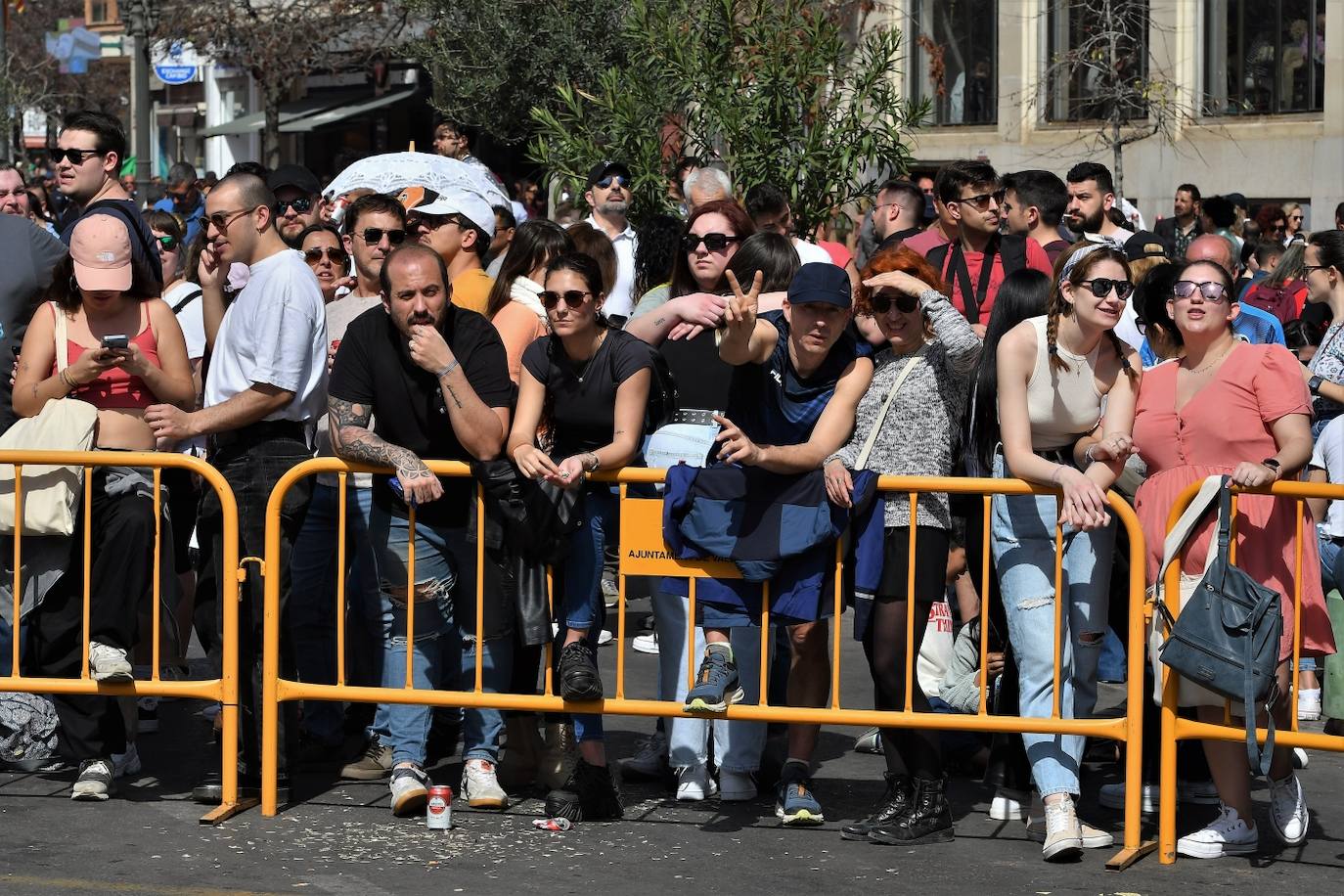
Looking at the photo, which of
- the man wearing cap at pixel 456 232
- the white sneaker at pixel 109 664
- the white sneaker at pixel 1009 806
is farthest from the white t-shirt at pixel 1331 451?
the white sneaker at pixel 109 664

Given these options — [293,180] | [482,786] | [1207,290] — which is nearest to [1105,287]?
[1207,290]

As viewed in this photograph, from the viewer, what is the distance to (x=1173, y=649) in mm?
5984

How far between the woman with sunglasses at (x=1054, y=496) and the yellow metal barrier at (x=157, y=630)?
102 inches

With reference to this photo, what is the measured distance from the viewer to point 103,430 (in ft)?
23.0

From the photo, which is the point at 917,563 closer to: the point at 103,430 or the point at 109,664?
the point at 109,664

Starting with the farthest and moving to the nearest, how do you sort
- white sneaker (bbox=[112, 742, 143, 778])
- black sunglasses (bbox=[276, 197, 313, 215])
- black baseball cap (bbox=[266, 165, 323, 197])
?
1. black baseball cap (bbox=[266, 165, 323, 197])
2. black sunglasses (bbox=[276, 197, 313, 215])
3. white sneaker (bbox=[112, 742, 143, 778])

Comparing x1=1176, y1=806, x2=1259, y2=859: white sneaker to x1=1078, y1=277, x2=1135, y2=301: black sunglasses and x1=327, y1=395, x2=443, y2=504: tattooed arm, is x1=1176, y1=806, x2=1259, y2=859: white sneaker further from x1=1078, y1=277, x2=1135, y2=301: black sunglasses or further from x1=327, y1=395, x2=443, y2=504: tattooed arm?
x1=327, y1=395, x2=443, y2=504: tattooed arm

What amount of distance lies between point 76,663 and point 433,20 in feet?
59.2

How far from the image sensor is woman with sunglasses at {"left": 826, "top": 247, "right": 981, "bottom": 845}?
6398 millimetres

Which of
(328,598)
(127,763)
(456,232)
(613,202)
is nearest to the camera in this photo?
(127,763)

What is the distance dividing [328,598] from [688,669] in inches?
58.4

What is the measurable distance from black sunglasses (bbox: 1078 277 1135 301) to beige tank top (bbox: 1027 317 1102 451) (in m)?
0.23

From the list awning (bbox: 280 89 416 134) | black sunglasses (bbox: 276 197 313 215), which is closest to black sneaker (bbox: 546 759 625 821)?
black sunglasses (bbox: 276 197 313 215)

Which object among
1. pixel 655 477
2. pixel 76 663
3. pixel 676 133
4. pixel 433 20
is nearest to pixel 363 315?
pixel 655 477
